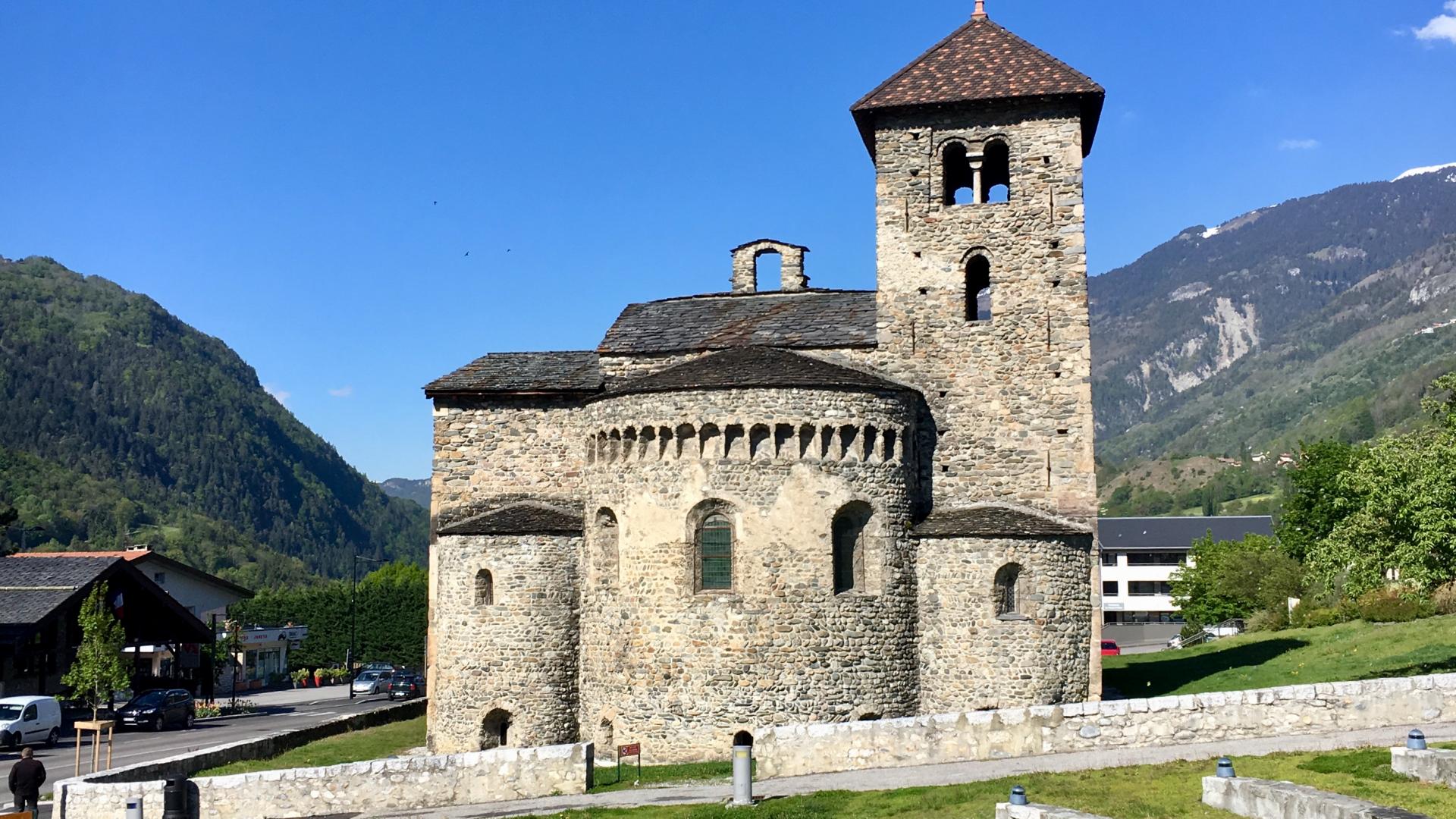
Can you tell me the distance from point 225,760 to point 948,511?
57.5ft

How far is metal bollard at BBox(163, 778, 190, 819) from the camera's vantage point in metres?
19.5

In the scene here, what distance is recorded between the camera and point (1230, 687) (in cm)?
3108

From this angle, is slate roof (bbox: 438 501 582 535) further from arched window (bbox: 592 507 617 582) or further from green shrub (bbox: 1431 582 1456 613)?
green shrub (bbox: 1431 582 1456 613)

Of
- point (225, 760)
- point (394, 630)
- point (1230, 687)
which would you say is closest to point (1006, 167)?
point (1230, 687)

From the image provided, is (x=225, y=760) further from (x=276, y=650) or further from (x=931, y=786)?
(x=276, y=650)

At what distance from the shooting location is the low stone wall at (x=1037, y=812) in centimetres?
1398

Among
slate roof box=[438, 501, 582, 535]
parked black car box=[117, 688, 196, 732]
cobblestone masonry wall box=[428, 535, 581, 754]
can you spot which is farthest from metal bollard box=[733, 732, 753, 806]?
parked black car box=[117, 688, 196, 732]

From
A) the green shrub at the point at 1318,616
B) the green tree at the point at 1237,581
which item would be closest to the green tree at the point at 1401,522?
the green shrub at the point at 1318,616

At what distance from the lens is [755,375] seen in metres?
27.9

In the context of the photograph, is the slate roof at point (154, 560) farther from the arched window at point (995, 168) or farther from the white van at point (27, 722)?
the arched window at point (995, 168)

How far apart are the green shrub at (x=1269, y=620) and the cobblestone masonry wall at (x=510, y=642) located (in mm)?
33040

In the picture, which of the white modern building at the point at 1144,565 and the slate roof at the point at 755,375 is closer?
the slate roof at the point at 755,375

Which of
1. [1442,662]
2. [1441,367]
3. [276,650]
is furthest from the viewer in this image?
[1441,367]

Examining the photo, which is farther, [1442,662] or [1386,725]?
[1442,662]
